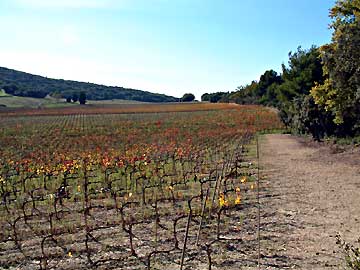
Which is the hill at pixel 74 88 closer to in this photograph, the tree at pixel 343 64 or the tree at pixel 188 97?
the tree at pixel 188 97

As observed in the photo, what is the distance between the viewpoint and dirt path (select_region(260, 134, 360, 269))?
281 inches

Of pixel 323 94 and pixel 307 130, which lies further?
pixel 307 130

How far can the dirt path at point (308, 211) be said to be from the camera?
713 cm

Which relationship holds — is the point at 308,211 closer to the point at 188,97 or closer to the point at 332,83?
the point at 332,83

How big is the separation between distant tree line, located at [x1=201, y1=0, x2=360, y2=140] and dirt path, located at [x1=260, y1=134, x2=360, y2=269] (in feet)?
10.2

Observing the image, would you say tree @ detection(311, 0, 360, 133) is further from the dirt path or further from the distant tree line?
the dirt path

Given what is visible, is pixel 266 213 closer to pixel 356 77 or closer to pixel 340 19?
pixel 356 77

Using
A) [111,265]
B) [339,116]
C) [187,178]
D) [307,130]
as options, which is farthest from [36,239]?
[307,130]

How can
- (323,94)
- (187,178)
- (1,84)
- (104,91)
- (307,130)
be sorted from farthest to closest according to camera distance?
(104,91)
(1,84)
(307,130)
(323,94)
(187,178)

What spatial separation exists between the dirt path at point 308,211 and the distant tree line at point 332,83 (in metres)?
3.10

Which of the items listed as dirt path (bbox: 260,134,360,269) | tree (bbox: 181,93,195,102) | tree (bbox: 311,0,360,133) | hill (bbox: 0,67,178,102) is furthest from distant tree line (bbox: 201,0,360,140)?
hill (bbox: 0,67,178,102)

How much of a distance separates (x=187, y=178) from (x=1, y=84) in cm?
15853

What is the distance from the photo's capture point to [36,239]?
8414mm

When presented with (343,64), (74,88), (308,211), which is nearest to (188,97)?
(74,88)
